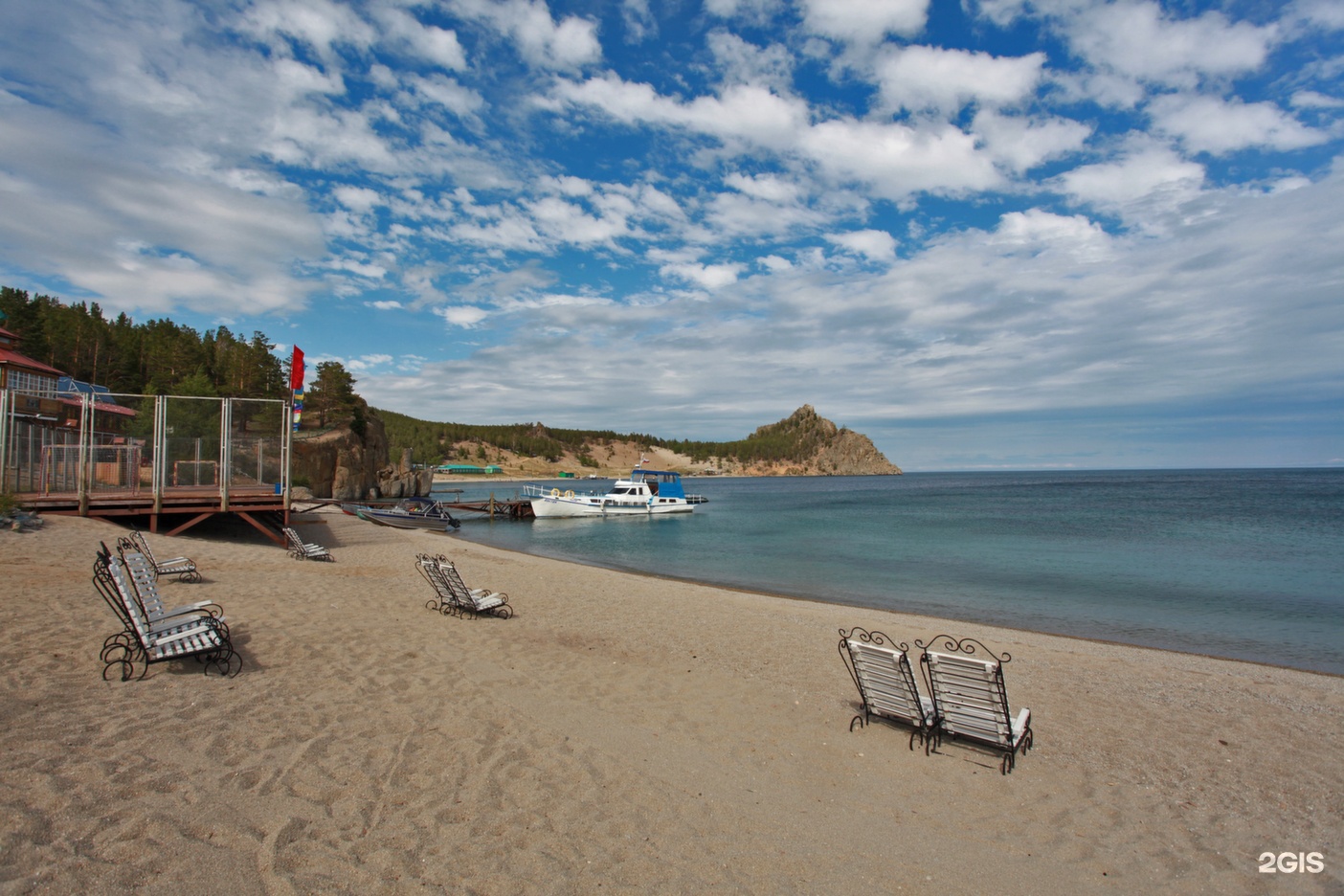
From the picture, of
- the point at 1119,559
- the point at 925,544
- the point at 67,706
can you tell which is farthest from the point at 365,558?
the point at 1119,559

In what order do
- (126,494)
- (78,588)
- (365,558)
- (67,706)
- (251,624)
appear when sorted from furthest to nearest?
(365,558), (126,494), (78,588), (251,624), (67,706)

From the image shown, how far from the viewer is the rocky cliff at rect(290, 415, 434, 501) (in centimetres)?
4838

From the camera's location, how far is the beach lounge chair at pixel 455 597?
11.0m

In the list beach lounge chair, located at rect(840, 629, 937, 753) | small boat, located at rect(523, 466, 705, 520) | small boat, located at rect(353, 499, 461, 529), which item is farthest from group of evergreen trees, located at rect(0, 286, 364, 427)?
beach lounge chair, located at rect(840, 629, 937, 753)

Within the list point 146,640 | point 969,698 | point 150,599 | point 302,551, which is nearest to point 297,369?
point 302,551

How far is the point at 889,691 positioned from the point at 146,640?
7.12 meters

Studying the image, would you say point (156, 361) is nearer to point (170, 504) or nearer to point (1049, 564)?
point (170, 504)

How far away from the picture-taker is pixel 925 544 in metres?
31.2

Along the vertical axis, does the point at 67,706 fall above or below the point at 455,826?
above

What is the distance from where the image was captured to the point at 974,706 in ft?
20.0

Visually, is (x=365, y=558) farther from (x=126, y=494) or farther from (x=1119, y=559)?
(x=1119, y=559)

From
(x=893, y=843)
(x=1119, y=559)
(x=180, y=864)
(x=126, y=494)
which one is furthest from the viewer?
(x=1119, y=559)

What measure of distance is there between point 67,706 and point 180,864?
2.90 meters

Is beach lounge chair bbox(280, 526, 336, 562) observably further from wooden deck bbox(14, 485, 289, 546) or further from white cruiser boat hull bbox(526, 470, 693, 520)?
Answer: white cruiser boat hull bbox(526, 470, 693, 520)
